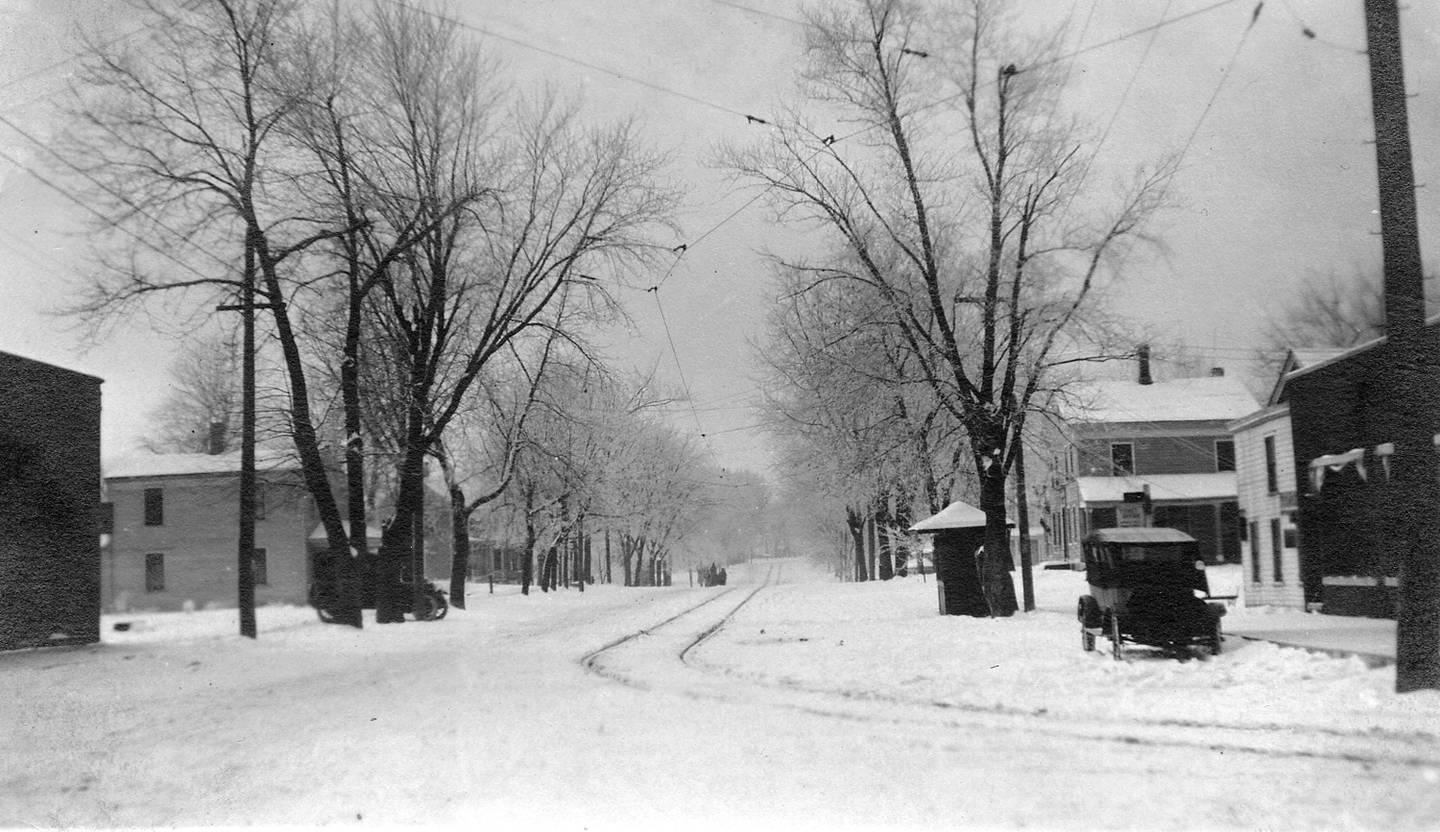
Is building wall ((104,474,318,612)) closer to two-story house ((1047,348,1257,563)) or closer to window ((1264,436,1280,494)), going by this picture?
window ((1264,436,1280,494))

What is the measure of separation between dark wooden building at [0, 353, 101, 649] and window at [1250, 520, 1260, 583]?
2727cm

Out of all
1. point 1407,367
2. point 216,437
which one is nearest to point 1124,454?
point 216,437

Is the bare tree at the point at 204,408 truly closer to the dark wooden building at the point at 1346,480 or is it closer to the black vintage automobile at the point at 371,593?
the black vintage automobile at the point at 371,593

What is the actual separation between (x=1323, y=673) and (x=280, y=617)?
18.7 meters

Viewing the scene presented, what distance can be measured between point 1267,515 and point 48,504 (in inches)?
1083

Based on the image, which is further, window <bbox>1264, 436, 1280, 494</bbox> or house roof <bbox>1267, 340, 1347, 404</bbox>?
window <bbox>1264, 436, 1280, 494</bbox>

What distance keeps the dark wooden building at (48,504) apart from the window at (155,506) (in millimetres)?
2037

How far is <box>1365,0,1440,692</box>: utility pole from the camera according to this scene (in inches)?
392

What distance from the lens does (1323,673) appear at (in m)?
11.9

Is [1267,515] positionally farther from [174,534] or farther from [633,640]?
[174,534]

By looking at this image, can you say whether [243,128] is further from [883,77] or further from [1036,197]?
[1036,197]

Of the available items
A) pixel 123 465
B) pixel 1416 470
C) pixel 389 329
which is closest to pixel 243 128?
pixel 123 465

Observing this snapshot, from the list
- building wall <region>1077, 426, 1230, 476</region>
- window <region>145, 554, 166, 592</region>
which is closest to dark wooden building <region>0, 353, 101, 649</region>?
window <region>145, 554, 166, 592</region>

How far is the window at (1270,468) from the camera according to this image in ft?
95.4
